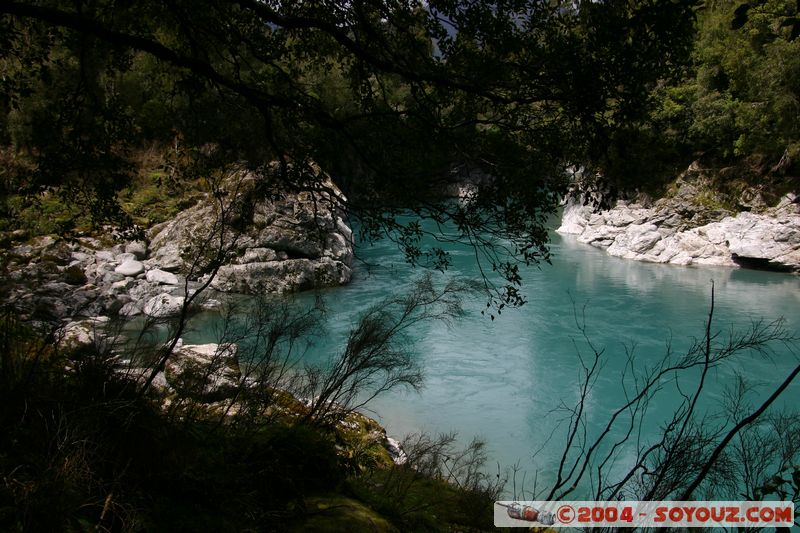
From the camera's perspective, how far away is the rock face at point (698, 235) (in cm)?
1717

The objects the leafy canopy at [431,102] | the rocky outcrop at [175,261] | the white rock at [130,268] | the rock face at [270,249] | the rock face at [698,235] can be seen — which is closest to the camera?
the leafy canopy at [431,102]

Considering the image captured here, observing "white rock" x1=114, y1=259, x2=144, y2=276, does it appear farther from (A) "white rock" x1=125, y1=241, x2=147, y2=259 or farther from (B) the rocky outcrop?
(A) "white rock" x1=125, y1=241, x2=147, y2=259

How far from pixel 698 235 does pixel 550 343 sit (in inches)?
442

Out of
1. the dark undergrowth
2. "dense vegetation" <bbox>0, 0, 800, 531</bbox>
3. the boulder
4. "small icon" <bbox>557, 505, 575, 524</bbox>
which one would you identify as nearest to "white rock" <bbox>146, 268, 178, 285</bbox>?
the boulder

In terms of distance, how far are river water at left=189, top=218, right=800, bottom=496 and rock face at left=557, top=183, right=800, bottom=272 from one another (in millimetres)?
706

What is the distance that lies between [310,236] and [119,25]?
2.47m

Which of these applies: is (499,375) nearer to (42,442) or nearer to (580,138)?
(580,138)

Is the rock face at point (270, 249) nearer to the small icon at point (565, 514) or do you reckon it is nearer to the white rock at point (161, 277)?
the white rock at point (161, 277)

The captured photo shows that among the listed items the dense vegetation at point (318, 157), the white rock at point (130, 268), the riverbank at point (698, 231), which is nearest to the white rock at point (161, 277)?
the white rock at point (130, 268)

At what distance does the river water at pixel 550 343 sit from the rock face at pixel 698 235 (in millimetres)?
706

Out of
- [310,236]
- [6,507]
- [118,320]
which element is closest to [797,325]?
[310,236]

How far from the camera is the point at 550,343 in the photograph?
11.4 m

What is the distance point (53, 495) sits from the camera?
1.79 m

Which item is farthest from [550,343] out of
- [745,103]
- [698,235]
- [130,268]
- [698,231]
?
[745,103]
